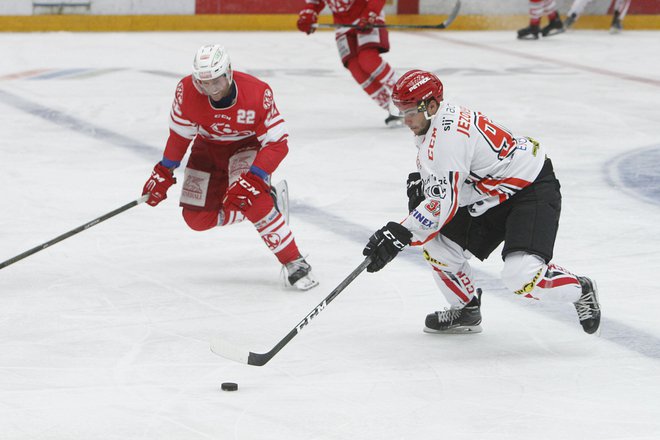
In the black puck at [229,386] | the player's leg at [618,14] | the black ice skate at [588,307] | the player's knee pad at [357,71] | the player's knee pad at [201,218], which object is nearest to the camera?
the black puck at [229,386]

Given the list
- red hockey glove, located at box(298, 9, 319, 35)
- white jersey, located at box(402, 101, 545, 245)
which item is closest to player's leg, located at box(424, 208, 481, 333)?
white jersey, located at box(402, 101, 545, 245)

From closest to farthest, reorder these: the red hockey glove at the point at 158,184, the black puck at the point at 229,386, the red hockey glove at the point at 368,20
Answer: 1. the black puck at the point at 229,386
2. the red hockey glove at the point at 158,184
3. the red hockey glove at the point at 368,20

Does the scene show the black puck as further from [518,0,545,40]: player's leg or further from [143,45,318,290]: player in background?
[518,0,545,40]: player's leg

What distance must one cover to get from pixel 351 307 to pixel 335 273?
0.42 m

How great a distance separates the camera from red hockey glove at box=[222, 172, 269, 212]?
151 inches

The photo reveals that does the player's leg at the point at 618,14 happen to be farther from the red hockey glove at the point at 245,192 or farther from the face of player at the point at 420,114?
the face of player at the point at 420,114

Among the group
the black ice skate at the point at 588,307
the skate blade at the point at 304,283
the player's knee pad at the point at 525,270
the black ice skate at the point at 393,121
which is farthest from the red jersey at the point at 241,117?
the black ice skate at the point at 393,121

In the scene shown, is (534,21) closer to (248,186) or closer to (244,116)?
(244,116)

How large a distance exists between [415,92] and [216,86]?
2.96 feet

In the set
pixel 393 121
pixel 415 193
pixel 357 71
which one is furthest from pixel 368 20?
pixel 415 193

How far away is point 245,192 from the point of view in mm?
3828

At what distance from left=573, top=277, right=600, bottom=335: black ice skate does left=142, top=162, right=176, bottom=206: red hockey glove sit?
1465mm

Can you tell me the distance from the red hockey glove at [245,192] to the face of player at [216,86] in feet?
0.92

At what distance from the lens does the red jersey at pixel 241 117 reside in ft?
12.9
